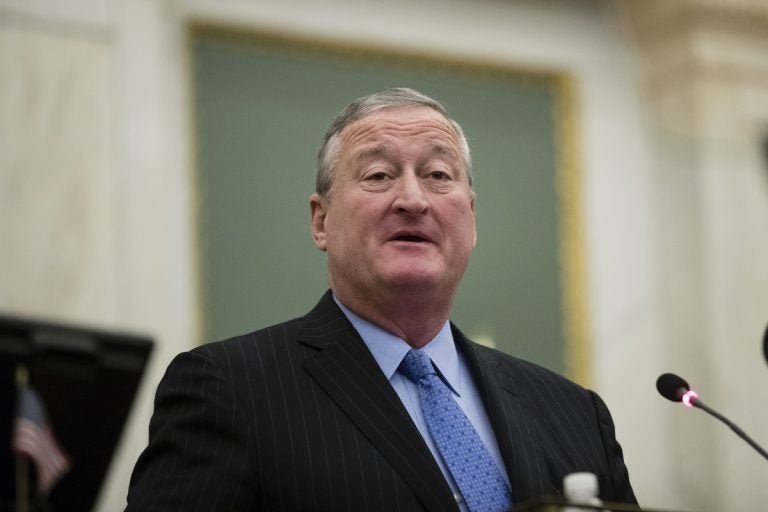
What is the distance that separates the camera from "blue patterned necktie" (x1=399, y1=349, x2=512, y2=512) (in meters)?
3.10

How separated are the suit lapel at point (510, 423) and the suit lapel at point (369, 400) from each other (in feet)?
0.75

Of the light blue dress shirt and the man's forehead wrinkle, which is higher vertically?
the man's forehead wrinkle

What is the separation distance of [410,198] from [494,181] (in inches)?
191

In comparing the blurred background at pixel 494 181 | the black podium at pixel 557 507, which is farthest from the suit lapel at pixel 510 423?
the blurred background at pixel 494 181

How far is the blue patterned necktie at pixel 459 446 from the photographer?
3.10 m

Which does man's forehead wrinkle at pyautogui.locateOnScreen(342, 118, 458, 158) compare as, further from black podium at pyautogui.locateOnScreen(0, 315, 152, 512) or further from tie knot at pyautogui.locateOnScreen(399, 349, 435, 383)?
black podium at pyautogui.locateOnScreen(0, 315, 152, 512)

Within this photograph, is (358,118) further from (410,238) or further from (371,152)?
(410,238)

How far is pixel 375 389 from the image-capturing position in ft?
10.4

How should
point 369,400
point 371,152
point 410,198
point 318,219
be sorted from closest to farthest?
1. point 369,400
2. point 410,198
3. point 371,152
4. point 318,219

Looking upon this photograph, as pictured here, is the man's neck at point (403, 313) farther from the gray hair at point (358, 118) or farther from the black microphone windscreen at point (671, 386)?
the black microphone windscreen at point (671, 386)

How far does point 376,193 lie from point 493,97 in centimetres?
498

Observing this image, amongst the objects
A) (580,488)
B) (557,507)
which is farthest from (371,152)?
(557,507)

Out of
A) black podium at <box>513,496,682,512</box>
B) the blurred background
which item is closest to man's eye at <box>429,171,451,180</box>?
black podium at <box>513,496,682,512</box>

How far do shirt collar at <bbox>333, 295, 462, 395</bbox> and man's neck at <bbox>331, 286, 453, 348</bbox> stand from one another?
2 centimetres
